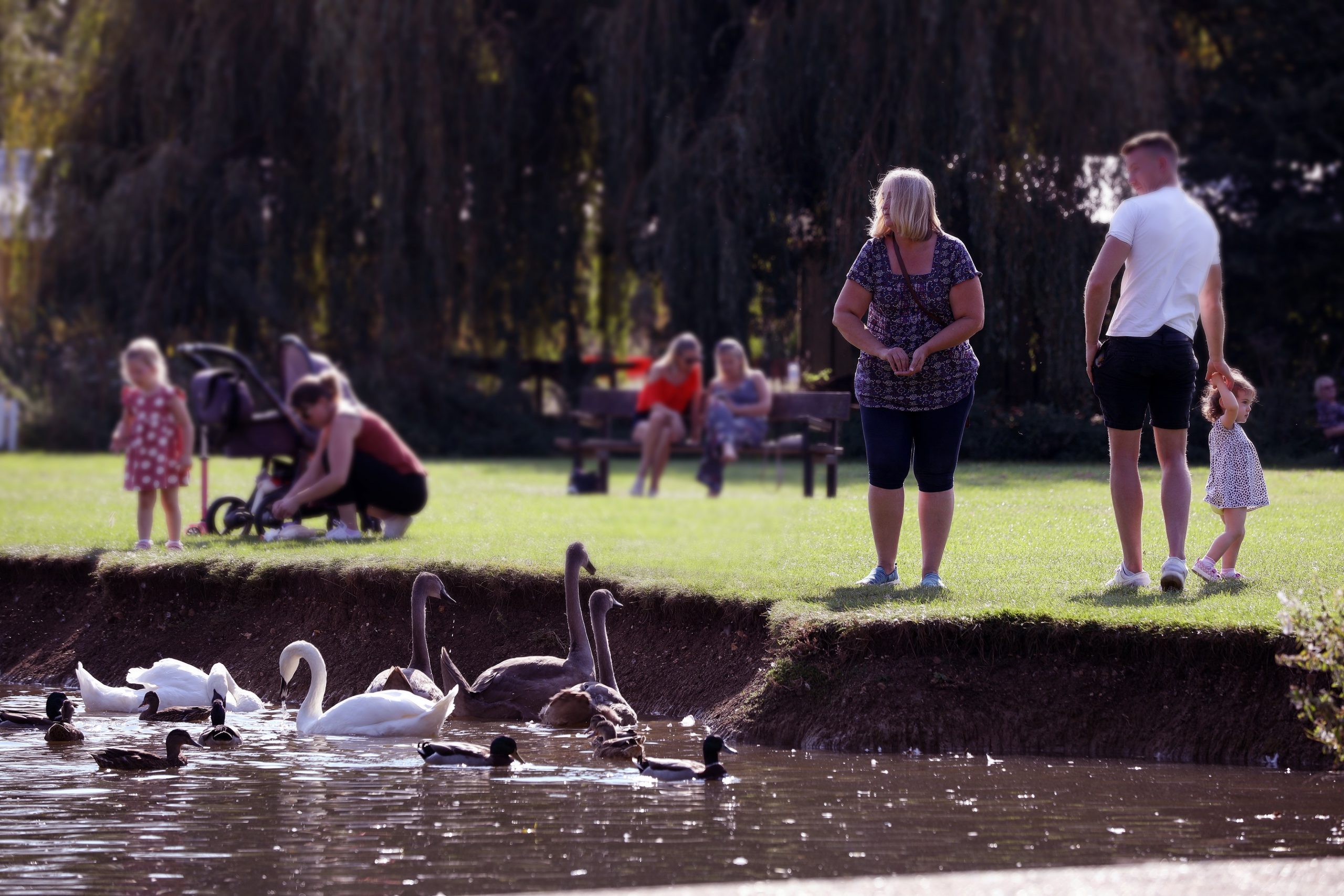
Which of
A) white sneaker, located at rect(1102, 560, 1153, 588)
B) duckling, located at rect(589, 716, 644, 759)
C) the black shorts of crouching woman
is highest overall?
the black shorts of crouching woman

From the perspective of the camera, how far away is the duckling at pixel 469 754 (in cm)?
649

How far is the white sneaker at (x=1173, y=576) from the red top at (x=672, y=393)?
9608 mm

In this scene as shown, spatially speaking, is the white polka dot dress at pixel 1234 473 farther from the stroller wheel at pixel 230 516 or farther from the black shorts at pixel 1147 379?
the stroller wheel at pixel 230 516

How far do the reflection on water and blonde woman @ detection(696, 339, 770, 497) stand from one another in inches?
365

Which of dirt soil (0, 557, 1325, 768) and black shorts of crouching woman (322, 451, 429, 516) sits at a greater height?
black shorts of crouching woman (322, 451, 429, 516)

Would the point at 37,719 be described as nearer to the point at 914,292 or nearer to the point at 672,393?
the point at 914,292

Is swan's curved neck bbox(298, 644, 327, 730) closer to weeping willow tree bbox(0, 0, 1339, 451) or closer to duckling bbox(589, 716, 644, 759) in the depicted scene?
duckling bbox(589, 716, 644, 759)

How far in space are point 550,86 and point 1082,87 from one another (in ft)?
31.6

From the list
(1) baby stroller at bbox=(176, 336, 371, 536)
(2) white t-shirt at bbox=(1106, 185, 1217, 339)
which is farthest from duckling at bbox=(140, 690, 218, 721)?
(2) white t-shirt at bbox=(1106, 185, 1217, 339)

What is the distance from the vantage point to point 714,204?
65.5 ft

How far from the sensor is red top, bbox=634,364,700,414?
17.1m

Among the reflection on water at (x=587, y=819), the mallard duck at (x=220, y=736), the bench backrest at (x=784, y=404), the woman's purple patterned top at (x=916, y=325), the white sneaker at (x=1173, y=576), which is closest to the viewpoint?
A: the reflection on water at (x=587, y=819)

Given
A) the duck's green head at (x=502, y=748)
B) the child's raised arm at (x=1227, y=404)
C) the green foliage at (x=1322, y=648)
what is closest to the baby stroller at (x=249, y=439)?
the duck's green head at (x=502, y=748)

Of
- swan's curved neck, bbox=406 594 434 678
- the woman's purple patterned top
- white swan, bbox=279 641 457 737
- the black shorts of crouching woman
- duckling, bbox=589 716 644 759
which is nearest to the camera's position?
duckling, bbox=589 716 644 759
